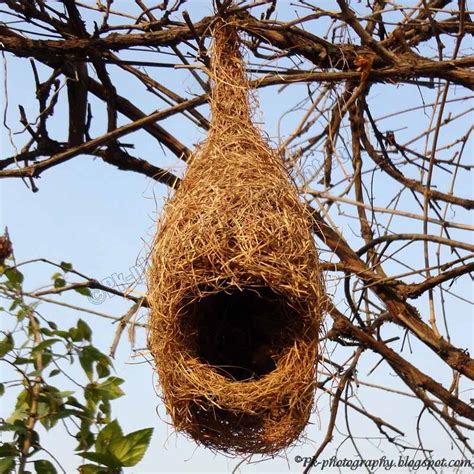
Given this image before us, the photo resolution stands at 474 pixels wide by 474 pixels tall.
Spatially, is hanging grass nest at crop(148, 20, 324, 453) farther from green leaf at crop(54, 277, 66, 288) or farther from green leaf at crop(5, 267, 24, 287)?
green leaf at crop(5, 267, 24, 287)

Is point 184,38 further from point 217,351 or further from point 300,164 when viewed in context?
point 217,351

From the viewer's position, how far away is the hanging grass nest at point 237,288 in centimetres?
183

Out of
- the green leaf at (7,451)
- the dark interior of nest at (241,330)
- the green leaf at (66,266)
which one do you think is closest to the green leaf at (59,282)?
the green leaf at (66,266)

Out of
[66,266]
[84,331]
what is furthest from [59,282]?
[84,331]

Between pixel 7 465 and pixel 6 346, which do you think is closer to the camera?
pixel 7 465

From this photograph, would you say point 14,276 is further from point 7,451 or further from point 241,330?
point 241,330

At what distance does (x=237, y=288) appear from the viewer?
6.20ft

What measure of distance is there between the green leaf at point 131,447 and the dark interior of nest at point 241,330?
0.74m

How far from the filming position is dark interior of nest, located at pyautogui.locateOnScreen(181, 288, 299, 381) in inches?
77.0

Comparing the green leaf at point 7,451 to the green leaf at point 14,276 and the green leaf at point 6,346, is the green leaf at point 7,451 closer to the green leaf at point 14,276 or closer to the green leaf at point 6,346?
the green leaf at point 6,346

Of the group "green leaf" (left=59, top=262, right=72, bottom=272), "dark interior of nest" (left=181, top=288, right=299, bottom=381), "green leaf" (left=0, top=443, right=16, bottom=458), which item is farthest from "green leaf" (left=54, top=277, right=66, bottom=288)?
"green leaf" (left=0, top=443, right=16, bottom=458)

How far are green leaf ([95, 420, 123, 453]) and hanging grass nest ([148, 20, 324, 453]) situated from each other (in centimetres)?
64

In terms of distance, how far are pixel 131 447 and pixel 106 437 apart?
3 cm

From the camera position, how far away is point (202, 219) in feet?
6.15
